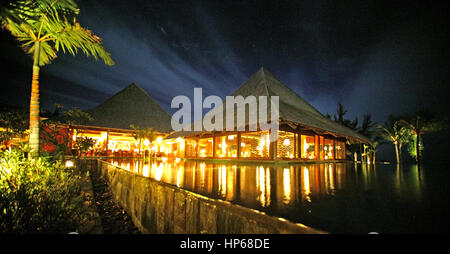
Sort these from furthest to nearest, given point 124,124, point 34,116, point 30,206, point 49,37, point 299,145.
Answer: point 124,124, point 299,145, point 49,37, point 34,116, point 30,206

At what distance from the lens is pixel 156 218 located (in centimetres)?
291

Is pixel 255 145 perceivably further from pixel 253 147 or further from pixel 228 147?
pixel 228 147

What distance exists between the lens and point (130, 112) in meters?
26.5

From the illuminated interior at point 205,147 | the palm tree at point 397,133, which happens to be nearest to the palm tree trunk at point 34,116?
the illuminated interior at point 205,147

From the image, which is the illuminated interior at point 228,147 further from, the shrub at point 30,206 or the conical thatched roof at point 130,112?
the conical thatched roof at point 130,112

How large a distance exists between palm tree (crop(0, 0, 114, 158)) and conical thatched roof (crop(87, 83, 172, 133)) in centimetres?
1711

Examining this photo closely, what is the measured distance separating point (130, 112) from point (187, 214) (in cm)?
2798

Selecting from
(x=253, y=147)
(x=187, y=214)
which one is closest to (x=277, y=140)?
(x=253, y=147)

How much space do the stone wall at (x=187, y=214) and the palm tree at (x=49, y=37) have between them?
3818 mm

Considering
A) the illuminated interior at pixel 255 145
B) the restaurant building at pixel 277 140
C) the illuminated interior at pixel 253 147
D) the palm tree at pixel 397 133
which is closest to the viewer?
the restaurant building at pixel 277 140

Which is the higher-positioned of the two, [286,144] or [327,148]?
[286,144]

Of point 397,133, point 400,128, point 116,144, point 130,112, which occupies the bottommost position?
point 116,144

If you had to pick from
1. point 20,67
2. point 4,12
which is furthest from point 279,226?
point 20,67

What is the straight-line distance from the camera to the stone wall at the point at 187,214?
130 cm
